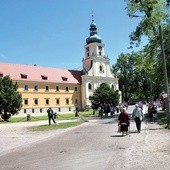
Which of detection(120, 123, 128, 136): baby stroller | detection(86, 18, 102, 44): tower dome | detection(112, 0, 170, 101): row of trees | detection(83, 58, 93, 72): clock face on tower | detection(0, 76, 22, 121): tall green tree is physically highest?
detection(86, 18, 102, 44): tower dome

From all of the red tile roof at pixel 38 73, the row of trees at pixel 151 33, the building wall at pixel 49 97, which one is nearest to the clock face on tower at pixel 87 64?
the red tile roof at pixel 38 73

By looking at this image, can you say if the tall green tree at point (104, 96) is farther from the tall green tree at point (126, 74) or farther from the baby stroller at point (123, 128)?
the baby stroller at point (123, 128)

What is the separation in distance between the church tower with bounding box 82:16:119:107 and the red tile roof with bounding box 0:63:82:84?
2.60 meters

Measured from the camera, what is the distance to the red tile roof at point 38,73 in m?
75.0

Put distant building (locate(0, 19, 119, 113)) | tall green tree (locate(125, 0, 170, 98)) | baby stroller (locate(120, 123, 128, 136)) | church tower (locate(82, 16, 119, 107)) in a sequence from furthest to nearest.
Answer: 1. church tower (locate(82, 16, 119, 107))
2. distant building (locate(0, 19, 119, 113))
3. tall green tree (locate(125, 0, 170, 98))
4. baby stroller (locate(120, 123, 128, 136))

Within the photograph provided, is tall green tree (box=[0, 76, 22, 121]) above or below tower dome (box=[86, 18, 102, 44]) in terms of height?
below

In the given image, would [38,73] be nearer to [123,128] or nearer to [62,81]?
[62,81]

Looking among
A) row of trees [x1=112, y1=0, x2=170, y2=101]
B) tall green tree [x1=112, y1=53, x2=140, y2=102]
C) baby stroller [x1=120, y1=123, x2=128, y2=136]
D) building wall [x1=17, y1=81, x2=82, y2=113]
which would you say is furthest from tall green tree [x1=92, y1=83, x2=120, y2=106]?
baby stroller [x1=120, y1=123, x2=128, y2=136]

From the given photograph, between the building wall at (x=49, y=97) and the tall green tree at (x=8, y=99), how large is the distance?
27.6 meters

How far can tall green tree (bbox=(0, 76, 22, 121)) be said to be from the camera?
44.5m

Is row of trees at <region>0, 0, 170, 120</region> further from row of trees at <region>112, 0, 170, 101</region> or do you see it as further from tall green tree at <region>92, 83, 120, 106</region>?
tall green tree at <region>92, 83, 120, 106</region>

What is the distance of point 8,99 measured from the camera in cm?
4484

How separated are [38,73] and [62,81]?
637 cm

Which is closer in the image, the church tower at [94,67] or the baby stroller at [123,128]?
the baby stroller at [123,128]
